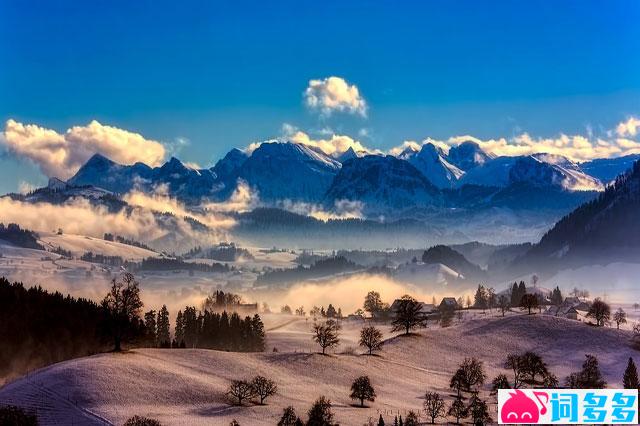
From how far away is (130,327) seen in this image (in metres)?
166

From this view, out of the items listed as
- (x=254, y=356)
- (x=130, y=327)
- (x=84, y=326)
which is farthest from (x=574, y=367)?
(x=84, y=326)

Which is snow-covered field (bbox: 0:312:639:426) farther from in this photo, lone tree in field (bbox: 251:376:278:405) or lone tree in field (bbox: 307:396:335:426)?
lone tree in field (bbox: 307:396:335:426)

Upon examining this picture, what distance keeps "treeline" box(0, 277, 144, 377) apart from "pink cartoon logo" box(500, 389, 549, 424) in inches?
3321

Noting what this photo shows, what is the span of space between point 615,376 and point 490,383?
34363 mm

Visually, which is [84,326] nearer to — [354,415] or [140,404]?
[140,404]

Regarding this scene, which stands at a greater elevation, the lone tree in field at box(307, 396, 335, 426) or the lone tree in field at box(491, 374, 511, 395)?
the lone tree in field at box(491, 374, 511, 395)

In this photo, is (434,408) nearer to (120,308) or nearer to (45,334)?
(120,308)

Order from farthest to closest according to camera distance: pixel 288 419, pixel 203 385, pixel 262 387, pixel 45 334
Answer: pixel 45 334 < pixel 203 385 < pixel 262 387 < pixel 288 419

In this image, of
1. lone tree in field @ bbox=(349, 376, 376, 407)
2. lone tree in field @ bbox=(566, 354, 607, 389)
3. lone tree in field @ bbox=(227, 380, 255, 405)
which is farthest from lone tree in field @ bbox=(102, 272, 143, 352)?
lone tree in field @ bbox=(566, 354, 607, 389)

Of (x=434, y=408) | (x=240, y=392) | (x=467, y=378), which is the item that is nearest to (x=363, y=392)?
(x=434, y=408)

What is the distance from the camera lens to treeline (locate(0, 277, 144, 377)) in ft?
574

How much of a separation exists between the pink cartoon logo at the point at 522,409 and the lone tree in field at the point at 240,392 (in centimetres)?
4574

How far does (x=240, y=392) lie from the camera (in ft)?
452

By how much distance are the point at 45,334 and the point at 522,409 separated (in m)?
122
